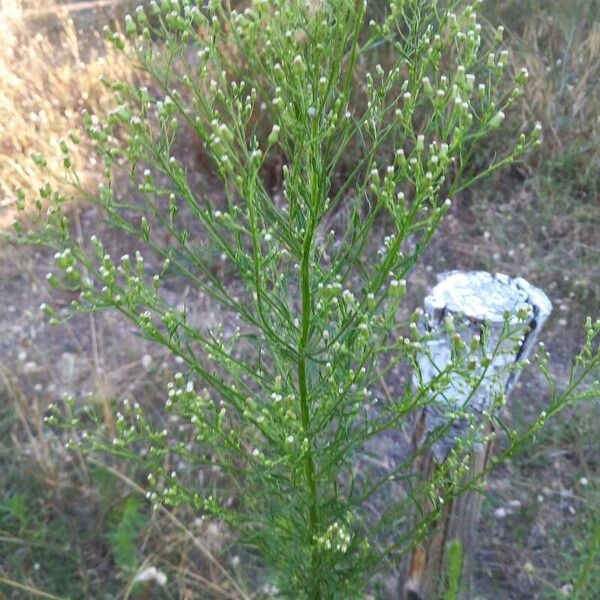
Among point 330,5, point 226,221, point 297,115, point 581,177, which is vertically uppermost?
point 330,5

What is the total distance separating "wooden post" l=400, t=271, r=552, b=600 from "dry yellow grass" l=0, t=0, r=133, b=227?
293 centimetres

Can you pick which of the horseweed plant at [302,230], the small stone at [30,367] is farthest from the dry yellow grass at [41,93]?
the horseweed plant at [302,230]

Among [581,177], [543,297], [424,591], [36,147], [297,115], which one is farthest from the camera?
[36,147]

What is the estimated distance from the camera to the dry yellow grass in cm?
464

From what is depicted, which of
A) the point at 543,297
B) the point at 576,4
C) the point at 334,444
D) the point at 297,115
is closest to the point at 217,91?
the point at 297,115

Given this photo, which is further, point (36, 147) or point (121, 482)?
point (36, 147)

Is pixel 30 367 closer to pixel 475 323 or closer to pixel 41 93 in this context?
pixel 41 93

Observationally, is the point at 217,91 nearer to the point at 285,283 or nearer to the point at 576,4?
the point at 285,283

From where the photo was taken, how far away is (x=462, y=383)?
1967mm

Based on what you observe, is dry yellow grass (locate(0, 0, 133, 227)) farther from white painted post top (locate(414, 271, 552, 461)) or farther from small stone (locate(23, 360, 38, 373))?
white painted post top (locate(414, 271, 552, 461))

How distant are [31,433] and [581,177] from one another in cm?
342

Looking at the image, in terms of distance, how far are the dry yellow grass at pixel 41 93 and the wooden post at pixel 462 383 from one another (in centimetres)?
293

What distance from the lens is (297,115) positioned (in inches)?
56.1

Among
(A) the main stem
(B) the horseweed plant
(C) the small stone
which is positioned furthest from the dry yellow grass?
(A) the main stem
